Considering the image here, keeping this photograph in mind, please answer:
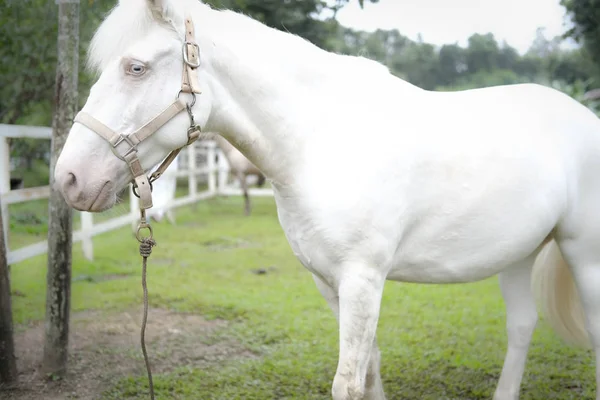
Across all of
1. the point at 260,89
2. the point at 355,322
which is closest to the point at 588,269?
the point at 355,322

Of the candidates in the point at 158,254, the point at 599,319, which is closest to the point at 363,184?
the point at 599,319

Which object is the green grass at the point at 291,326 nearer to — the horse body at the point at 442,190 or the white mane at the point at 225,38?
the horse body at the point at 442,190

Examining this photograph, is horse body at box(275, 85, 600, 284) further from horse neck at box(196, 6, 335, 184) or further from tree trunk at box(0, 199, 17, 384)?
tree trunk at box(0, 199, 17, 384)

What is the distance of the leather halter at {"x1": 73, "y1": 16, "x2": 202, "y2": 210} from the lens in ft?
5.74

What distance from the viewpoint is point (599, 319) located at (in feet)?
8.11

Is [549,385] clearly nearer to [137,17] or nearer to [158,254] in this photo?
[137,17]

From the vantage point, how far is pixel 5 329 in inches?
114

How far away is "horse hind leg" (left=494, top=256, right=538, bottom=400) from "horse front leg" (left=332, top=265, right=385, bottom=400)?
1047mm

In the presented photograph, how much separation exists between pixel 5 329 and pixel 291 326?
196cm

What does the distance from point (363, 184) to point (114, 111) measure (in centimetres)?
86

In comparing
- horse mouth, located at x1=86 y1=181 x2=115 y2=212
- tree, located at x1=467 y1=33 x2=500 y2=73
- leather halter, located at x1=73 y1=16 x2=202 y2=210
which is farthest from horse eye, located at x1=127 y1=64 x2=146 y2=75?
tree, located at x1=467 y1=33 x2=500 y2=73

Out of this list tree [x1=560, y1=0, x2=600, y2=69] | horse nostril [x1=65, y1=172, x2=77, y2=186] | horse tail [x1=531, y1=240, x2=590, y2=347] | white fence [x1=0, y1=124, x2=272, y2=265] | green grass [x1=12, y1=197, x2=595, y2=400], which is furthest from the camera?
white fence [x1=0, y1=124, x2=272, y2=265]

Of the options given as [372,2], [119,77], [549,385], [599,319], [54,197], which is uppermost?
[372,2]

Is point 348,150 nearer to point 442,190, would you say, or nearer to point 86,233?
point 442,190
